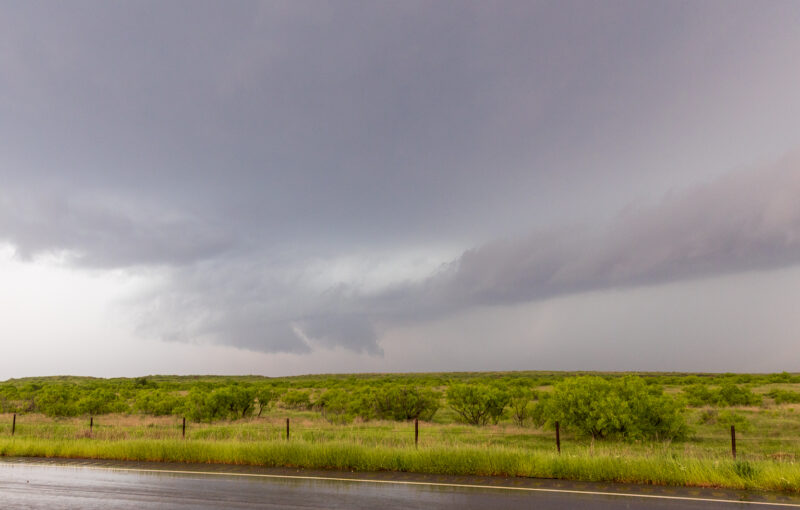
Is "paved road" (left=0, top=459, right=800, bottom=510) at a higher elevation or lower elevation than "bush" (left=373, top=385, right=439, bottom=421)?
higher

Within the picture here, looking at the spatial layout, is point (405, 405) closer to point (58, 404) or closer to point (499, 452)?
point (499, 452)

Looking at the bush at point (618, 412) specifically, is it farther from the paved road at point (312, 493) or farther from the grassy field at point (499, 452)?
the paved road at point (312, 493)

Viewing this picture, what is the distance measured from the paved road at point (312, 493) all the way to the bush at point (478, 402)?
58.6ft

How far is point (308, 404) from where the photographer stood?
4319cm

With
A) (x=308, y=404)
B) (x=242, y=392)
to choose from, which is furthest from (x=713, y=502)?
(x=308, y=404)

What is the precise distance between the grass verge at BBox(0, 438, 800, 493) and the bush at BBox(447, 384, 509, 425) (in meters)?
15.5

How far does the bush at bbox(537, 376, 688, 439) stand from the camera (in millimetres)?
22188

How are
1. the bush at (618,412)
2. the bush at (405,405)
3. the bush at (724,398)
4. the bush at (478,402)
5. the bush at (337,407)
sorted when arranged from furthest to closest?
the bush at (724,398) → the bush at (405,405) → the bush at (337,407) → the bush at (478,402) → the bush at (618,412)

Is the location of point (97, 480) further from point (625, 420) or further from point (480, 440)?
point (625, 420)

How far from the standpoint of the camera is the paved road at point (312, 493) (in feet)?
33.9

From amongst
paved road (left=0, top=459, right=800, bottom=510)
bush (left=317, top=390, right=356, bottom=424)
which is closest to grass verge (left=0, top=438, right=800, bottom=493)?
paved road (left=0, top=459, right=800, bottom=510)

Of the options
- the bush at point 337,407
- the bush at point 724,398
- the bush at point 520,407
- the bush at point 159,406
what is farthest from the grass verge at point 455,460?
the bush at point 724,398

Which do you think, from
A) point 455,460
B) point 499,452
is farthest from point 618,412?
point 455,460

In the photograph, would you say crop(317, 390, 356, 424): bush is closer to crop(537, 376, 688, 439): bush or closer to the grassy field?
the grassy field
